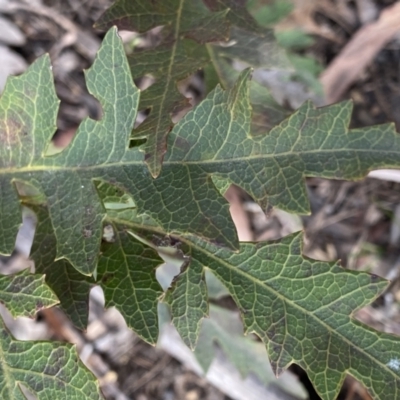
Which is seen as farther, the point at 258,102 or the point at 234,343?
the point at 234,343

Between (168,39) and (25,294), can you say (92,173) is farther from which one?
(168,39)

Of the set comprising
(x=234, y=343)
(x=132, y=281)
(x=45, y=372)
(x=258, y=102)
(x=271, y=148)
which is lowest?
(x=234, y=343)

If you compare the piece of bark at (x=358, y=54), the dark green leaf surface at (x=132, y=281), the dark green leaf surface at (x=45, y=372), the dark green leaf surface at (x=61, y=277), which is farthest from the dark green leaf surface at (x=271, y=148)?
the piece of bark at (x=358, y=54)

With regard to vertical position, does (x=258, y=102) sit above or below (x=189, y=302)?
above

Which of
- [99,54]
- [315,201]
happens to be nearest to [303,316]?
[99,54]

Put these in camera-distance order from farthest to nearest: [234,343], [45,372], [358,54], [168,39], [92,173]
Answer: [358,54] → [234,343] → [168,39] → [92,173] → [45,372]

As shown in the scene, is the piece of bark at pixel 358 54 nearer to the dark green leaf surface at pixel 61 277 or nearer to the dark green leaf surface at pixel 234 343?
the dark green leaf surface at pixel 234 343

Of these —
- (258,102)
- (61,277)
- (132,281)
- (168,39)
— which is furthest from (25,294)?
(258,102)

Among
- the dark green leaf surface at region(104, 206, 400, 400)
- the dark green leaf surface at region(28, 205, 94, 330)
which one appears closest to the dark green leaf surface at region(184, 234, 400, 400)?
the dark green leaf surface at region(104, 206, 400, 400)
